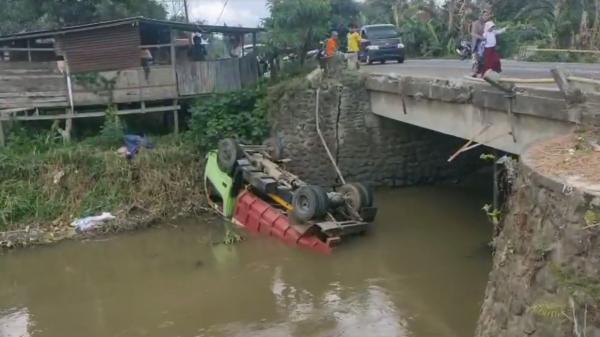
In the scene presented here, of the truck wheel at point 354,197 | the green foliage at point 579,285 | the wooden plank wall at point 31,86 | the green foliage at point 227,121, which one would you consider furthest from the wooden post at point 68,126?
the green foliage at point 579,285

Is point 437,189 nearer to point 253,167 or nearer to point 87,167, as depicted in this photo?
point 253,167

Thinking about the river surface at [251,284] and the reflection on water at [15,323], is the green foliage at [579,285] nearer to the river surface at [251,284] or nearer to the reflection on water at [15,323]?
the river surface at [251,284]

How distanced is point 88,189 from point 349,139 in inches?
271

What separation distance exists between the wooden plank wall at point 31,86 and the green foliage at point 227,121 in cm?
375

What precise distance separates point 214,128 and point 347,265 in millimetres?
6336

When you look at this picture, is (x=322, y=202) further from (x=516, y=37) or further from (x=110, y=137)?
(x=516, y=37)

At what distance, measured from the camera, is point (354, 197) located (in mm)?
13547

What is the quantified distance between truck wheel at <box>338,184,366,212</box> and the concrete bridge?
7.38ft

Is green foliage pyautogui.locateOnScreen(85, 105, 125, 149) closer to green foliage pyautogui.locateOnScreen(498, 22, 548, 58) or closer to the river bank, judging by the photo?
the river bank

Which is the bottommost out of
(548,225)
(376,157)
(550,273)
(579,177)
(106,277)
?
(106,277)

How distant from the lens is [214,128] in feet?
55.0

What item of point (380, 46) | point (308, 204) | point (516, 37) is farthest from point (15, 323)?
point (516, 37)

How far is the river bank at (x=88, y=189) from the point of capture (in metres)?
14.5

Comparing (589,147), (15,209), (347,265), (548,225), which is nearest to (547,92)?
(589,147)
